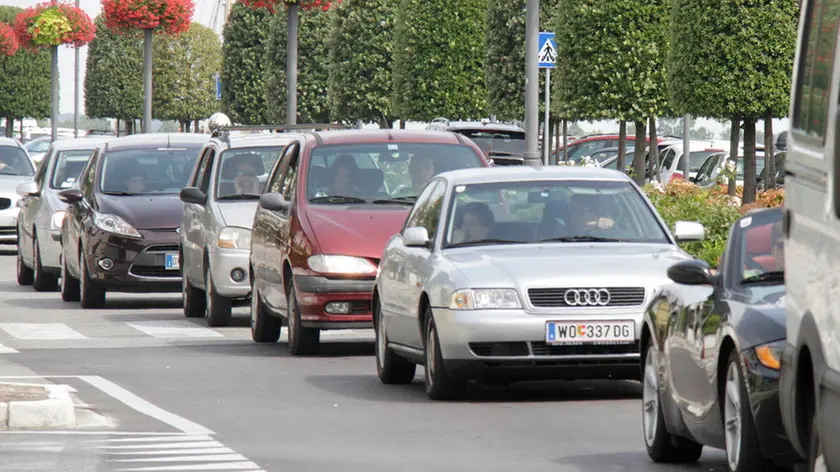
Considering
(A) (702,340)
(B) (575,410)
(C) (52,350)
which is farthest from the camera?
(C) (52,350)

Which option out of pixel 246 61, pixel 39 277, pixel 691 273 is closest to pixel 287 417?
pixel 691 273

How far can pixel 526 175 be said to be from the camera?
14.4 m

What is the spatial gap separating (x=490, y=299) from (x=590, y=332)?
637 mm

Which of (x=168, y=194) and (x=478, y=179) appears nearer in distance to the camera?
(x=478, y=179)

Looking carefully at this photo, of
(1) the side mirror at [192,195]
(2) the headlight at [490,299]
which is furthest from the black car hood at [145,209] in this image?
(2) the headlight at [490,299]

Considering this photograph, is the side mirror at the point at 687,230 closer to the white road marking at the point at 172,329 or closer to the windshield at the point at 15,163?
the white road marking at the point at 172,329

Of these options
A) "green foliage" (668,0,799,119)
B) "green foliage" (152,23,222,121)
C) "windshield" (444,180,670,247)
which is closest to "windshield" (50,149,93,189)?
"green foliage" (668,0,799,119)

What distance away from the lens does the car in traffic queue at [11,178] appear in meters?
34.1

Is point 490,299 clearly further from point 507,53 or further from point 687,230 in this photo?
point 507,53

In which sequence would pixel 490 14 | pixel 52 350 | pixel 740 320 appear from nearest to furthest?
pixel 740 320, pixel 52 350, pixel 490 14

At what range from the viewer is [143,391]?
47.4 feet

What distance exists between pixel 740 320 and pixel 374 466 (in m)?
2.13

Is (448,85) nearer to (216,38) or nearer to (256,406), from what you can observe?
(256,406)

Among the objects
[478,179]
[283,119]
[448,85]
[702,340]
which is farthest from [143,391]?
[283,119]
